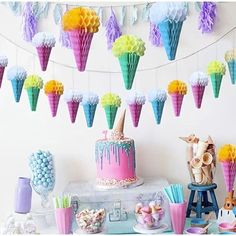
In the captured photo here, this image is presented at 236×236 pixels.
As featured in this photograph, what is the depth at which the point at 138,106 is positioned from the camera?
71.5 inches

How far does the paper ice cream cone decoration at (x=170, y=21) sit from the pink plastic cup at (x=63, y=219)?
2.63 feet

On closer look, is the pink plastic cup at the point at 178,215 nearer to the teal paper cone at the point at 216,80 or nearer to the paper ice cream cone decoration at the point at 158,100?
the paper ice cream cone decoration at the point at 158,100

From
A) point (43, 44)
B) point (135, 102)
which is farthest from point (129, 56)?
point (135, 102)

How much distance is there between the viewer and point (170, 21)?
1233mm

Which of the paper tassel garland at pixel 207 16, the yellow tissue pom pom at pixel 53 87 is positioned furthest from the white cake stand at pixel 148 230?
the paper tassel garland at pixel 207 16

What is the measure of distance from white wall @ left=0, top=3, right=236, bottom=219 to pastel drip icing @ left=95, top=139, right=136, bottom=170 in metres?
0.18

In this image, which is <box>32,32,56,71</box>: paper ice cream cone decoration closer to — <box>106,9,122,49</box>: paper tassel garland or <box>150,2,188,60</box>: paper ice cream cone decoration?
<box>150,2,188,60</box>: paper ice cream cone decoration

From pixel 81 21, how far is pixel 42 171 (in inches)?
33.7

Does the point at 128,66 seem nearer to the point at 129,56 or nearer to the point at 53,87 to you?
the point at 129,56

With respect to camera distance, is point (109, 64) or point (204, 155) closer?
point (204, 155)

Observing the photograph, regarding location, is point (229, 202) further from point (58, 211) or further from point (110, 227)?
point (58, 211)

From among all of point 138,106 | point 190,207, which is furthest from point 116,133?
point 190,207

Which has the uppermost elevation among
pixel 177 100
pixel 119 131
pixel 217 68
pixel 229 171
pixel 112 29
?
pixel 112 29

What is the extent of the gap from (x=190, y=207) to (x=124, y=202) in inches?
11.8
